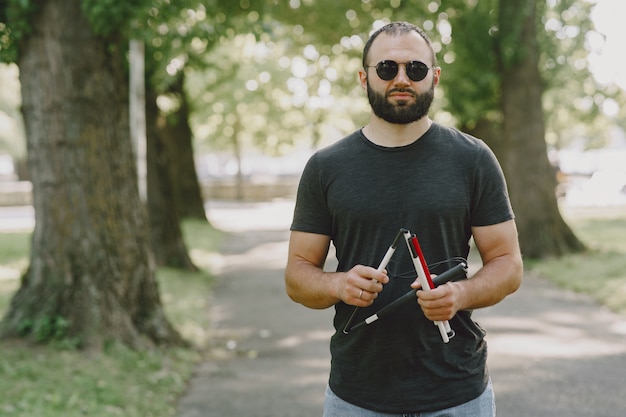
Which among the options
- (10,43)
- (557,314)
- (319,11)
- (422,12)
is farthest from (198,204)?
(10,43)

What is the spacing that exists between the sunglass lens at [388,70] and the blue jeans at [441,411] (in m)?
1.12

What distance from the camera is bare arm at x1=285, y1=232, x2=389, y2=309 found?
8.39ft

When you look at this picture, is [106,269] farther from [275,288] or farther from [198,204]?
[198,204]

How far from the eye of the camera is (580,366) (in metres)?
7.52

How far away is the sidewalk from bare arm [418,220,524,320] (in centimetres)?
359

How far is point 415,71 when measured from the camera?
9.12 feet

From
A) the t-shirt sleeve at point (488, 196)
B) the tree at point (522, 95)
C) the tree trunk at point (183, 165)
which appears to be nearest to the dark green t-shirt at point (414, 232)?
the t-shirt sleeve at point (488, 196)

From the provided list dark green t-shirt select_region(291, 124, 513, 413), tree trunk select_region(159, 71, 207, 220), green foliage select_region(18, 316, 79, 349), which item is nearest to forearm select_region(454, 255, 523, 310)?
dark green t-shirt select_region(291, 124, 513, 413)

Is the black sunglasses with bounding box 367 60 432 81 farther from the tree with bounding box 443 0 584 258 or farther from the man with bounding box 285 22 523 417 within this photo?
the tree with bounding box 443 0 584 258

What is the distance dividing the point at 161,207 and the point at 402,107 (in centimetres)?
1240

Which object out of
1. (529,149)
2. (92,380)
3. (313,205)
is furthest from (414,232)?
(529,149)

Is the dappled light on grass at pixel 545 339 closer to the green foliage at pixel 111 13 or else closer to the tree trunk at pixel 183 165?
the green foliage at pixel 111 13

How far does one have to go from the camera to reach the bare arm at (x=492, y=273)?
258 cm

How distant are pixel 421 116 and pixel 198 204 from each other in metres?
23.2
